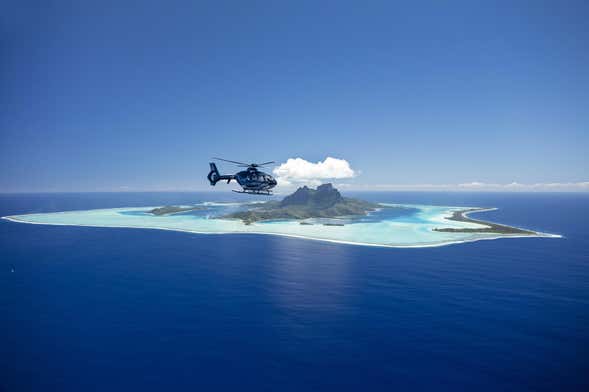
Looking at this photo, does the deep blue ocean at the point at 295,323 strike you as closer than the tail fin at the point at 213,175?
Yes

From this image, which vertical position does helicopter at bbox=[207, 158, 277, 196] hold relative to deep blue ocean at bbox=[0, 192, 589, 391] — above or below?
above

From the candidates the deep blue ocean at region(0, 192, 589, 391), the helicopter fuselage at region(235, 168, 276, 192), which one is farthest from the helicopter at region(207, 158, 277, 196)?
→ the deep blue ocean at region(0, 192, 589, 391)

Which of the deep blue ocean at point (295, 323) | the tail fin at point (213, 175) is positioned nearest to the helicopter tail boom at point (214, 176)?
the tail fin at point (213, 175)

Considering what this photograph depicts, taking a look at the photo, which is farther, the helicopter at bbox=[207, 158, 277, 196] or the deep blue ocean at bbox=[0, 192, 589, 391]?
the helicopter at bbox=[207, 158, 277, 196]

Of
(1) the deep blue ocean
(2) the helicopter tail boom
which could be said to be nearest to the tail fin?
(2) the helicopter tail boom

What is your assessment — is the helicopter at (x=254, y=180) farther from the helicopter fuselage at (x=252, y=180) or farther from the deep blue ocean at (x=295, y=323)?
the deep blue ocean at (x=295, y=323)

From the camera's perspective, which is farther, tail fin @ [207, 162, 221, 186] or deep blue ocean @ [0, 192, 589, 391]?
tail fin @ [207, 162, 221, 186]

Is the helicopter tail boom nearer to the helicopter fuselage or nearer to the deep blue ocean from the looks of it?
the helicopter fuselage

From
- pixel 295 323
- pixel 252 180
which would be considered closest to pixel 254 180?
pixel 252 180

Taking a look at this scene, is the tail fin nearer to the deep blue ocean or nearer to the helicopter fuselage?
the helicopter fuselage
